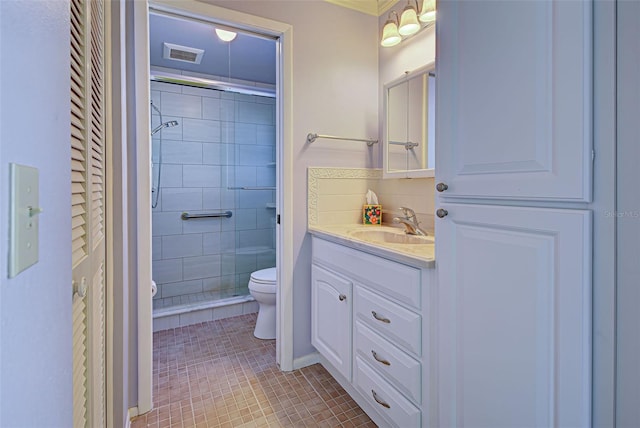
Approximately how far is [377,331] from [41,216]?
1.31 metres

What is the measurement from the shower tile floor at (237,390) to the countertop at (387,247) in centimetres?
83

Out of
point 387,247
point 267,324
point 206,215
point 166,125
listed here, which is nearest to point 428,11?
point 387,247

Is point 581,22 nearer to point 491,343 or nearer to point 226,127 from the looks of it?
point 491,343

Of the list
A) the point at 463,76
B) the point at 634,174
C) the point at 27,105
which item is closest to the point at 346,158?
the point at 463,76

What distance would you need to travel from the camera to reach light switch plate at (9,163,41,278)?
1.03 feet

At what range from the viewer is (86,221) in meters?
0.85

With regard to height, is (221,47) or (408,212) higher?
(221,47)

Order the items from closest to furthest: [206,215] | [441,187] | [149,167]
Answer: [441,187], [149,167], [206,215]

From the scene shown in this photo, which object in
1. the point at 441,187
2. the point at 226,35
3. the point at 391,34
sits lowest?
the point at 441,187

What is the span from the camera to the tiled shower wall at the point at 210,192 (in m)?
3.05

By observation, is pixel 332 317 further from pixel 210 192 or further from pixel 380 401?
pixel 210 192

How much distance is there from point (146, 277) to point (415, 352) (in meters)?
1.33

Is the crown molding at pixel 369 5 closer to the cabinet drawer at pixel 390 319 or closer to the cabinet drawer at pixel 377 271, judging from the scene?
the cabinet drawer at pixel 377 271

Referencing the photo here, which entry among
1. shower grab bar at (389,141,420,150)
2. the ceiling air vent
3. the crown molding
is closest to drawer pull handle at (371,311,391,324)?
shower grab bar at (389,141,420,150)
